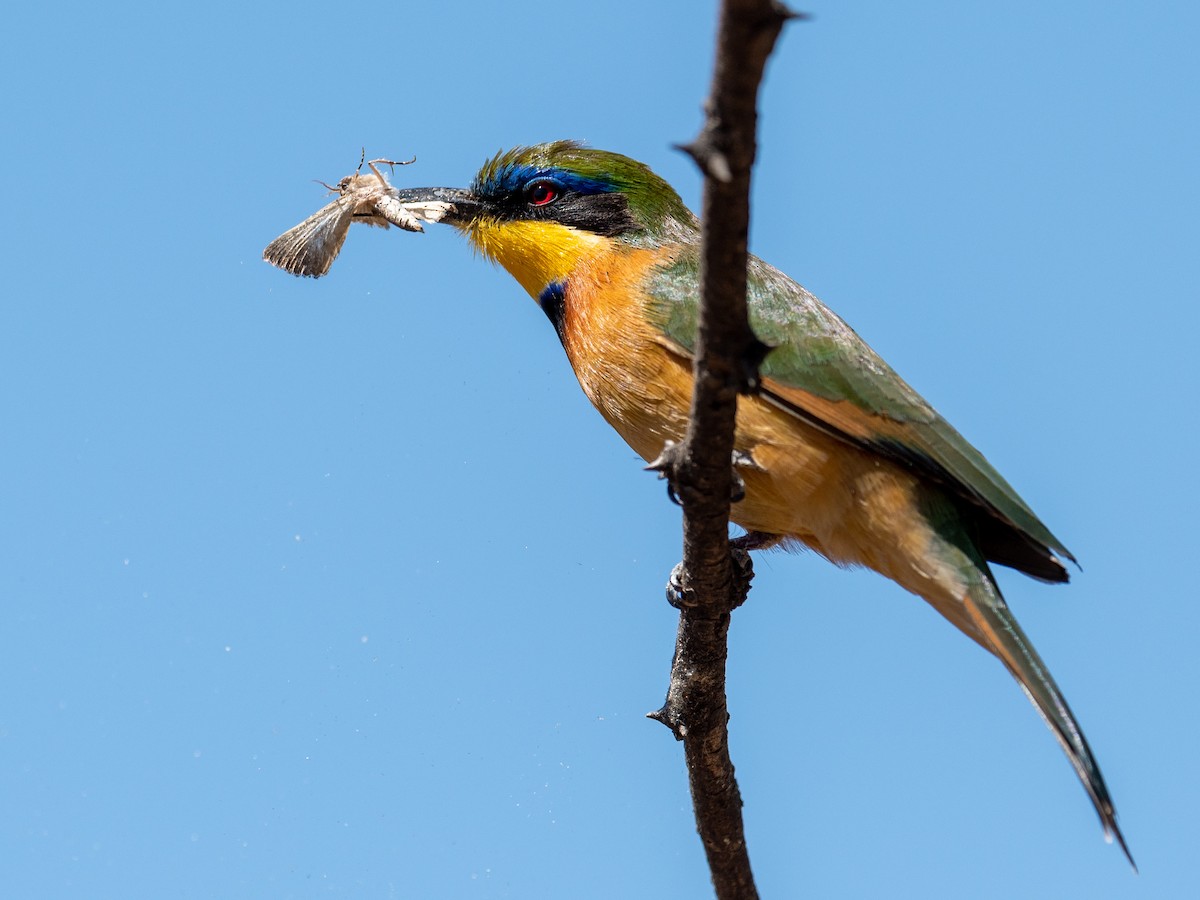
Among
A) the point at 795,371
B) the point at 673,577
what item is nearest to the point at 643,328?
the point at 795,371

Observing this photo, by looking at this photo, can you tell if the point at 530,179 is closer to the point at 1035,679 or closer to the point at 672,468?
the point at 672,468

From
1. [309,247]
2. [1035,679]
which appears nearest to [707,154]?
[1035,679]

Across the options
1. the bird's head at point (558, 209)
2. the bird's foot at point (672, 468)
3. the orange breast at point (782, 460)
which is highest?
the bird's head at point (558, 209)

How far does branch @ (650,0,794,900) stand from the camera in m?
2.42

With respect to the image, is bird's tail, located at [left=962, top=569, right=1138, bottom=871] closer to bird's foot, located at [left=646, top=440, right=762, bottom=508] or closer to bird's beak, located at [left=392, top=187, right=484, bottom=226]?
bird's foot, located at [left=646, top=440, right=762, bottom=508]

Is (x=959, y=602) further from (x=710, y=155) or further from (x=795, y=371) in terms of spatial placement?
(x=710, y=155)

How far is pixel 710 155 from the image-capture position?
2514 millimetres

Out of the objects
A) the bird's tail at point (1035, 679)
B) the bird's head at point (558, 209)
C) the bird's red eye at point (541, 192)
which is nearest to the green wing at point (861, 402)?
the bird's tail at point (1035, 679)

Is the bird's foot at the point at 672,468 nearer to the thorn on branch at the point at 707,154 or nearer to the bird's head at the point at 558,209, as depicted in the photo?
the thorn on branch at the point at 707,154

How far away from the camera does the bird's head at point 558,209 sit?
17.3 feet

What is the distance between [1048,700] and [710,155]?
7.55ft

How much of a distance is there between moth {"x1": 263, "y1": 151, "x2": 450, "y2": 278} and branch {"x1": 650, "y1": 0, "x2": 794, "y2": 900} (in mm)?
2172

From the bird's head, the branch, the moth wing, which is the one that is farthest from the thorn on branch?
the moth wing

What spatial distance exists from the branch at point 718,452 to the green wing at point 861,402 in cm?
64
